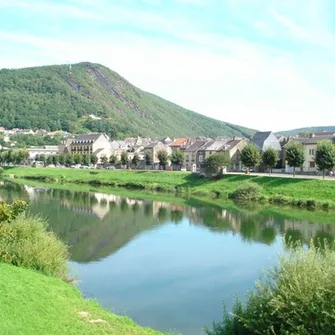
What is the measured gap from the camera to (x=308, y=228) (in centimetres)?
4022

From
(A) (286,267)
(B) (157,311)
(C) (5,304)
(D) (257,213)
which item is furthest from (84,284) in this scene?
(D) (257,213)

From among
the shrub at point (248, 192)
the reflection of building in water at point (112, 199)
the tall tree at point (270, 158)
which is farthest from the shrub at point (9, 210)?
the tall tree at point (270, 158)

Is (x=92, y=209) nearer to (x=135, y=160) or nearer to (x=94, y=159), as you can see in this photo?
(x=135, y=160)

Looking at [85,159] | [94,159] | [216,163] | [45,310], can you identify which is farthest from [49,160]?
[45,310]

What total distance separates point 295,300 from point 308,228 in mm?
29984

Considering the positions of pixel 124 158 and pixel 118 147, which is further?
pixel 118 147

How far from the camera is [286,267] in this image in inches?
495

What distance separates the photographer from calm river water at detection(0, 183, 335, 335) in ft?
67.5

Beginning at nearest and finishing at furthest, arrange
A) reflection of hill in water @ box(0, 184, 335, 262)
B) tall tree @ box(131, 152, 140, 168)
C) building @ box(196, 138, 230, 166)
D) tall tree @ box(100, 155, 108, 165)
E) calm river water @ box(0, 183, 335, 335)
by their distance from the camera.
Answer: calm river water @ box(0, 183, 335, 335) < reflection of hill in water @ box(0, 184, 335, 262) < building @ box(196, 138, 230, 166) < tall tree @ box(131, 152, 140, 168) < tall tree @ box(100, 155, 108, 165)

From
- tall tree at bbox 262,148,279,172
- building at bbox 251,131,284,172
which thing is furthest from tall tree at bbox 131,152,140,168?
tall tree at bbox 262,148,279,172

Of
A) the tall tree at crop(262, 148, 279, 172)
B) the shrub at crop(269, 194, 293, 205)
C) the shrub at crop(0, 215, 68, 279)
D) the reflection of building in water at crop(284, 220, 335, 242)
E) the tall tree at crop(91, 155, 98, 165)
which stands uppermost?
A: the tall tree at crop(262, 148, 279, 172)

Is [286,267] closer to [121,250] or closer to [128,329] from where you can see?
[128,329]

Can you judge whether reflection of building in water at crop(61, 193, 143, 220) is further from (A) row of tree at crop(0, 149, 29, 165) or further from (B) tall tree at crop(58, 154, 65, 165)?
(A) row of tree at crop(0, 149, 29, 165)

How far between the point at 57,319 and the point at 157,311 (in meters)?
6.21
